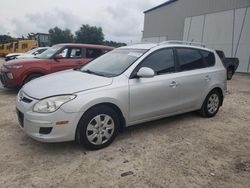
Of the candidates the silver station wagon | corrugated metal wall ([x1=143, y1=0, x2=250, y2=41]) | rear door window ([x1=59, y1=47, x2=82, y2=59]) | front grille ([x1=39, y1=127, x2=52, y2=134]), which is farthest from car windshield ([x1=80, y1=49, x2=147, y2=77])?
corrugated metal wall ([x1=143, y1=0, x2=250, y2=41])

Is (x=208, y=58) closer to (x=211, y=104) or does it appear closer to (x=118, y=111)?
(x=211, y=104)

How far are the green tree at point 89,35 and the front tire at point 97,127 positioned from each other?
50952mm

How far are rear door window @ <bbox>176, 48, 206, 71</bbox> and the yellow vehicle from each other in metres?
23.6

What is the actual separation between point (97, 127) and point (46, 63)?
456cm

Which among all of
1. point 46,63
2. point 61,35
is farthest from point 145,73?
point 61,35

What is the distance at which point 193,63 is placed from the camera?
15.9 ft

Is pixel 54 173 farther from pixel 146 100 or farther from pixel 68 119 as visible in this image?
pixel 146 100

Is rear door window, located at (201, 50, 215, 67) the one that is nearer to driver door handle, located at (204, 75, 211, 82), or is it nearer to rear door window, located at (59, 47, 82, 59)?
driver door handle, located at (204, 75, 211, 82)

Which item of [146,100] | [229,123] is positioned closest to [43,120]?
[146,100]

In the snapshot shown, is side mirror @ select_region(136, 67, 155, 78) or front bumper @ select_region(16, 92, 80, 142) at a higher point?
side mirror @ select_region(136, 67, 155, 78)

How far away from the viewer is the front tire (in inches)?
131

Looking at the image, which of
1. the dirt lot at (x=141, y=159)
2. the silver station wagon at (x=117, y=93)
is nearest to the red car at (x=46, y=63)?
the dirt lot at (x=141, y=159)

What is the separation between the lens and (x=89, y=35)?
176 feet

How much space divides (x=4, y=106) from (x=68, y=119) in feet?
11.2
